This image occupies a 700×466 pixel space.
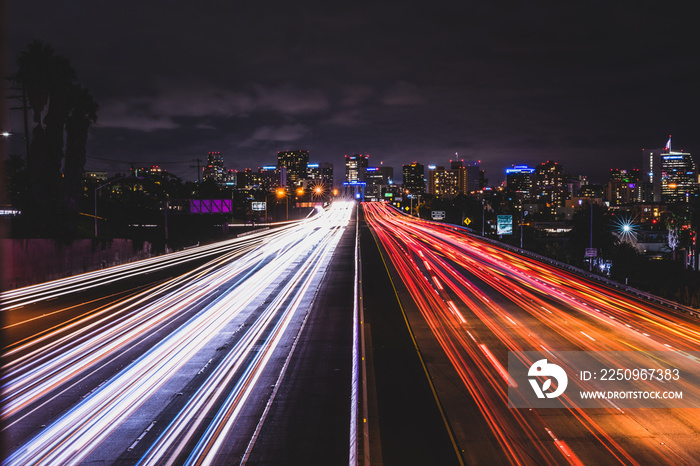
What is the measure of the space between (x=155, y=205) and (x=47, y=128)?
38376mm

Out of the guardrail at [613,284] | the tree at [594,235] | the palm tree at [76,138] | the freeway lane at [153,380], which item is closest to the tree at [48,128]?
the palm tree at [76,138]

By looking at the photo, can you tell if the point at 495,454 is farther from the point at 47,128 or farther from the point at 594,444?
the point at 47,128

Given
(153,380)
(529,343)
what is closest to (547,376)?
(529,343)

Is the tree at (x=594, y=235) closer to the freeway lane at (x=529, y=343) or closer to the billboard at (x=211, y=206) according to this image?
the freeway lane at (x=529, y=343)

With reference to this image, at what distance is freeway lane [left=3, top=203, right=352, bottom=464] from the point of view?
35.6 feet

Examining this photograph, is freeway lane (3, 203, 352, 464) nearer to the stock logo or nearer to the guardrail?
the stock logo

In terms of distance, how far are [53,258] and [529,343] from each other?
33.9 m

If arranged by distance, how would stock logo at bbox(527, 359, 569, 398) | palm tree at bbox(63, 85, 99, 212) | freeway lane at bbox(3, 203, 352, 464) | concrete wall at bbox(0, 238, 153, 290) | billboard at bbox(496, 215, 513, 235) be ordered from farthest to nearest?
billboard at bbox(496, 215, 513, 235) < palm tree at bbox(63, 85, 99, 212) < concrete wall at bbox(0, 238, 153, 290) < stock logo at bbox(527, 359, 569, 398) < freeway lane at bbox(3, 203, 352, 464)

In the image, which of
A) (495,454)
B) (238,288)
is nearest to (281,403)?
(495,454)

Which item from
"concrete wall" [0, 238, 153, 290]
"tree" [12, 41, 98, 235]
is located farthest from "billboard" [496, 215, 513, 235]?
"tree" [12, 41, 98, 235]

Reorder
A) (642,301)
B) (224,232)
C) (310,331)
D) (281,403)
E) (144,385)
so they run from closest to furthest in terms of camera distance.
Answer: (281,403) → (144,385) → (310,331) → (642,301) → (224,232)

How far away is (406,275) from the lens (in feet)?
113

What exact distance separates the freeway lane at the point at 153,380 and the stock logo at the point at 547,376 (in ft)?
29.4

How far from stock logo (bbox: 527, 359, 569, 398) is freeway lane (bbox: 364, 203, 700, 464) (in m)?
0.92
